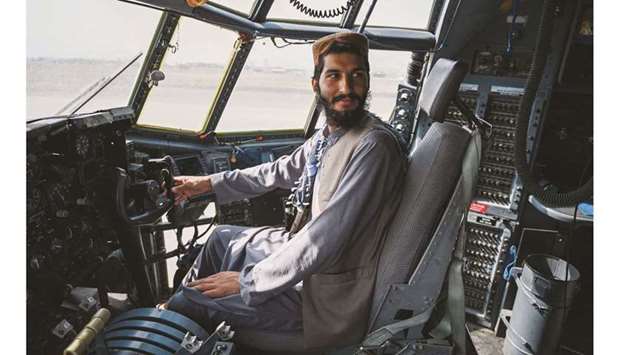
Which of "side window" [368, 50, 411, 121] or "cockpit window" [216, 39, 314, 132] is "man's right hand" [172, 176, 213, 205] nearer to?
"cockpit window" [216, 39, 314, 132]

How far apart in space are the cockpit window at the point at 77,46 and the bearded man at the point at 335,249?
1.00 metres

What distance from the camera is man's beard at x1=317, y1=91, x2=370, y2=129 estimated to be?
1542mm

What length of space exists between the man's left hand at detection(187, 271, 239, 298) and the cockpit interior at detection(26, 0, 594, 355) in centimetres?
15

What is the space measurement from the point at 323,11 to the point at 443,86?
1.84 meters

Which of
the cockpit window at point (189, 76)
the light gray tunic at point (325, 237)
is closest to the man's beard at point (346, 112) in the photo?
the light gray tunic at point (325, 237)

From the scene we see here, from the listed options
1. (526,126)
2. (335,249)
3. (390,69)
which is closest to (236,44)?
A: (390,69)

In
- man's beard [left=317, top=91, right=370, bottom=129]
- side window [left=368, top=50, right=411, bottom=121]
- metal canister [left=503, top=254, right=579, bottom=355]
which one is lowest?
metal canister [left=503, top=254, right=579, bottom=355]

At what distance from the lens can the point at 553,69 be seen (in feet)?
7.42

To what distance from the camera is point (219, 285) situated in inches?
56.5

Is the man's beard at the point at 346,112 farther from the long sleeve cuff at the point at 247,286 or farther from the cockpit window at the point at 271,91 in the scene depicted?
the cockpit window at the point at 271,91

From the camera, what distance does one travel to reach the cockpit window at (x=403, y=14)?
3264 mm

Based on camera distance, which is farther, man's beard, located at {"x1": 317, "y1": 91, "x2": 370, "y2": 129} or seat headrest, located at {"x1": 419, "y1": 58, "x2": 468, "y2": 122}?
man's beard, located at {"x1": 317, "y1": 91, "x2": 370, "y2": 129}

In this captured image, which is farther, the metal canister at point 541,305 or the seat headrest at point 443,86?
the metal canister at point 541,305

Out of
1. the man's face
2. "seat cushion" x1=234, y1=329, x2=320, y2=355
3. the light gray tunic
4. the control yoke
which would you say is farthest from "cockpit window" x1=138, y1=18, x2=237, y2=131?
"seat cushion" x1=234, y1=329, x2=320, y2=355
